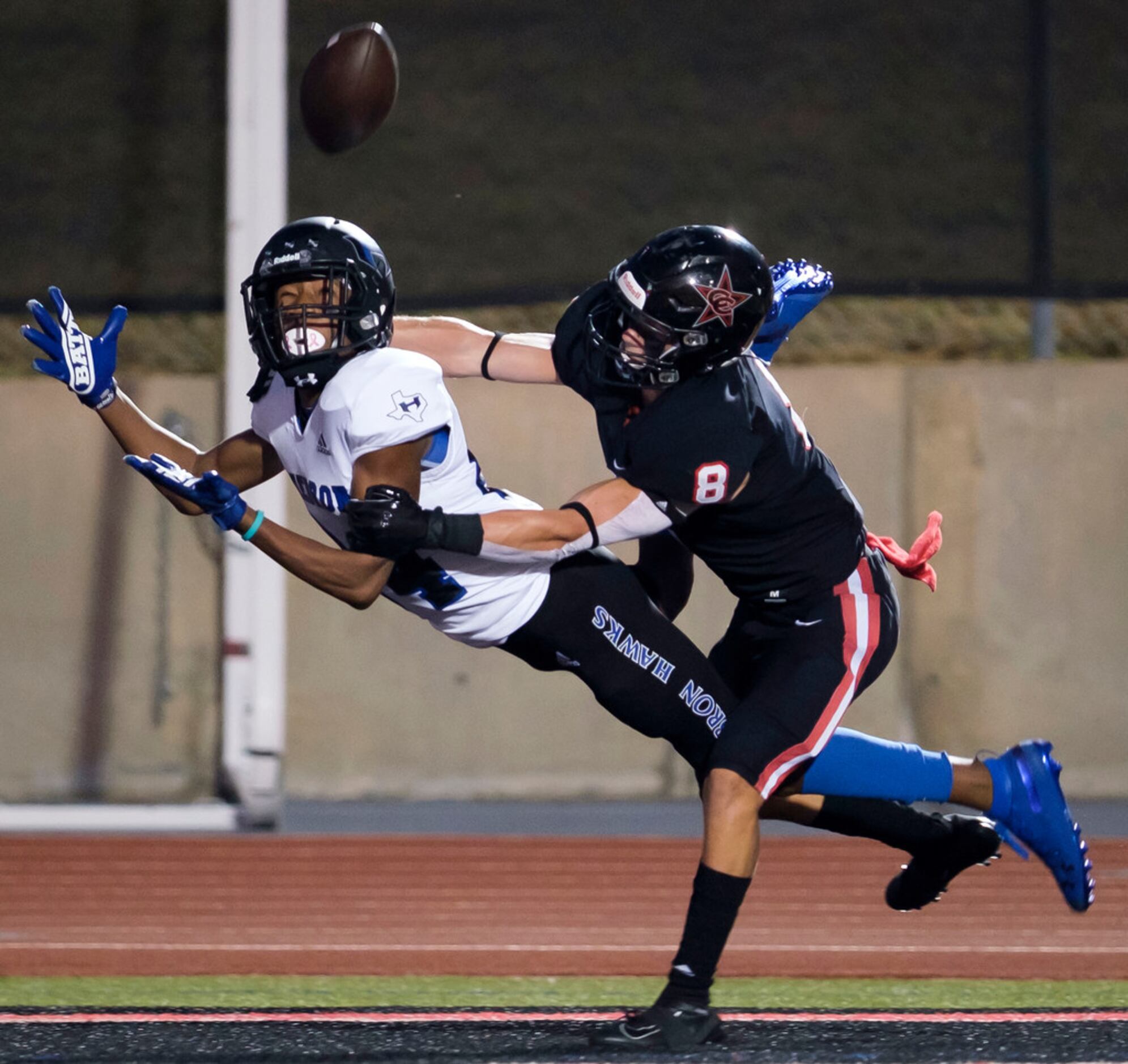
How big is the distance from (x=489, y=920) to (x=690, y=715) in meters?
1.58

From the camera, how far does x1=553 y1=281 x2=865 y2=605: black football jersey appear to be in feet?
10.7

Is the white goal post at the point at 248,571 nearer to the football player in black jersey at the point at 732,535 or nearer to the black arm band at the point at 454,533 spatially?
the football player in black jersey at the point at 732,535

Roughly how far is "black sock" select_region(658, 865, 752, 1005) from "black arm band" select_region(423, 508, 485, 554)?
763 mm

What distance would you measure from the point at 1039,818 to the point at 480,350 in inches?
61.2

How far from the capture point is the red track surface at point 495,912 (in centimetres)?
444

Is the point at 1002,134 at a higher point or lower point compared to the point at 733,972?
higher

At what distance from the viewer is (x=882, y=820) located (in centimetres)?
376

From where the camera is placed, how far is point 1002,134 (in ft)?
21.5

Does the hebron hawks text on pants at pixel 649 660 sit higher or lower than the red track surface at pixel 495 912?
higher

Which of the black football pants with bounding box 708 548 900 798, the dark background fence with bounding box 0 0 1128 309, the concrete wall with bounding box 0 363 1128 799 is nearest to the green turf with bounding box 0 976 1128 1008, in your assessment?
the black football pants with bounding box 708 548 900 798

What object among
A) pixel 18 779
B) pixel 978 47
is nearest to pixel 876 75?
pixel 978 47

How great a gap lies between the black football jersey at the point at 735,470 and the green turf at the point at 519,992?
1086mm

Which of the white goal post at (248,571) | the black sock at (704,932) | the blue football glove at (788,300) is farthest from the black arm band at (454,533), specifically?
the white goal post at (248,571)

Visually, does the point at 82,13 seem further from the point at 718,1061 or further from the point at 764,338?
the point at 718,1061
